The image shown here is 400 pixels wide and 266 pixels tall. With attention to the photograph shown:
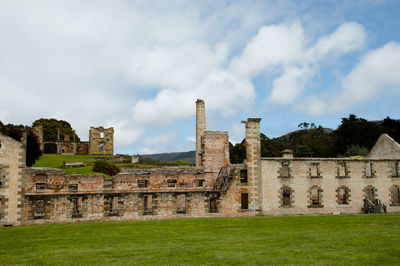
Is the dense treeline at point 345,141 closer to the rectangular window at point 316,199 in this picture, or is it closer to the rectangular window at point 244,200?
the rectangular window at point 316,199

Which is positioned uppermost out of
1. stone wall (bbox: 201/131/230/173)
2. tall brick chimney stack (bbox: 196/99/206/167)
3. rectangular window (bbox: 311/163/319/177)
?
tall brick chimney stack (bbox: 196/99/206/167)

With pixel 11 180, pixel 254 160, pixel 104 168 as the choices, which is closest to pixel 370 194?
pixel 254 160

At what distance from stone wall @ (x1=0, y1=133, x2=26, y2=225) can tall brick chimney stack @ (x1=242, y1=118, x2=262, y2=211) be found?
17.9 metres

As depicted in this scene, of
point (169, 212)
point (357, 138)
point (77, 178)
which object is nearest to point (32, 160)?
point (77, 178)

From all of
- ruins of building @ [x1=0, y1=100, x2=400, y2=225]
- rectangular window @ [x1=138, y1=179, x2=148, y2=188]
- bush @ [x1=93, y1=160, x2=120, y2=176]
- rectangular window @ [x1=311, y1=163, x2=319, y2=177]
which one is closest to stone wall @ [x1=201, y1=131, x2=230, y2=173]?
ruins of building @ [x1=0, y1=100, x2=400, y2=225]

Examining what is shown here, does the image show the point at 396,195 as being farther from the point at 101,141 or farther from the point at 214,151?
the point at 101,141

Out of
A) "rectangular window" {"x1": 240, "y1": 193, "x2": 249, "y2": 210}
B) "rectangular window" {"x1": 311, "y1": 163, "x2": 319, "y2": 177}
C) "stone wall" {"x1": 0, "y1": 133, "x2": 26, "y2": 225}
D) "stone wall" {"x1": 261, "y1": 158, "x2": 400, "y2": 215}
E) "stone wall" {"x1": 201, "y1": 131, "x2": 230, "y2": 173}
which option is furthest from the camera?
"stone wall" {"x1": 201, "y1": 131, "x2": 230, "y2": 173}

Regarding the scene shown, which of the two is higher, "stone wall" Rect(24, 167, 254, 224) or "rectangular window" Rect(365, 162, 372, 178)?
"rectangular window" Rect(365, 162, 372, 178)

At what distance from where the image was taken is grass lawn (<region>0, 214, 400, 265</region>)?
12430mm

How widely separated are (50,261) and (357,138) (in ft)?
204

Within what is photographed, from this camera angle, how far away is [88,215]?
1070 inches

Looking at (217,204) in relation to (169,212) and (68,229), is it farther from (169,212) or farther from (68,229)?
(68,229)

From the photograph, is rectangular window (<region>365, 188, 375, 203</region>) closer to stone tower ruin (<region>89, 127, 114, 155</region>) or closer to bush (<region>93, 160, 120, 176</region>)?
bush (<region>93, 160, 120, 176</region>)

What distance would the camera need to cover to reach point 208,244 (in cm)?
1538
